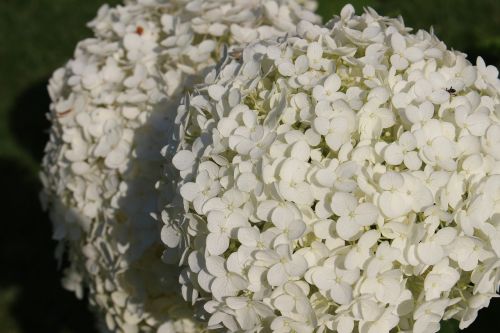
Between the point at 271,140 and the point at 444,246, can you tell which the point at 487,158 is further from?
the point at 271,140

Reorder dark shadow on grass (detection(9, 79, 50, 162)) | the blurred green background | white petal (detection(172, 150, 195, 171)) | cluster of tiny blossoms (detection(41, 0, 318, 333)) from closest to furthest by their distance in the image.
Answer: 1. white petal (detection(172, 150, 195, 171))
2. cluster of tiny blossoms (detection(41, 0, 318, 333))
3. the blurred green background
4. dark shadow on grass (detection(9, 79, 50, 162))

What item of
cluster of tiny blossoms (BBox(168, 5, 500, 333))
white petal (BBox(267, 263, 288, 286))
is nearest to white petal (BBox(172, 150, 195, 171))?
cluster of tiny blossoms (BBox(168, 5, 500, 333))

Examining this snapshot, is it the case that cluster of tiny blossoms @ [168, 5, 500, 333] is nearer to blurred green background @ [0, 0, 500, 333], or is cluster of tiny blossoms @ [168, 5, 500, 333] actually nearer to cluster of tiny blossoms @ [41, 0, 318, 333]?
cluster of tiny blossoms @ [41, 0, 318, 333]

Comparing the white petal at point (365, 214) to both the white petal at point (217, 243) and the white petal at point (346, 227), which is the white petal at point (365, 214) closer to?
the white petal at point (346, 227)

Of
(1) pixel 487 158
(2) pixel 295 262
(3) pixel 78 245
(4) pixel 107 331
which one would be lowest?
(4) pixel 107 331

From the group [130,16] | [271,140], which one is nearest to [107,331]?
[130,16]

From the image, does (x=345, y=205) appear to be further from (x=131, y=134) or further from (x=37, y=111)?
(x=37, y=111)
